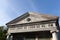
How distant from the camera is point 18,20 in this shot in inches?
620

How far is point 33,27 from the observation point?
15.0 m

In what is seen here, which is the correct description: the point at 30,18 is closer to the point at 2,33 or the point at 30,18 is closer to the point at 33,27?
the point at 33,27

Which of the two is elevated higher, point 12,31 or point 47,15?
point 47,15

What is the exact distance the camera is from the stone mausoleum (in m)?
14.4

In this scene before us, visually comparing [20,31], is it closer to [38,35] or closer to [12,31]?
[12,31]

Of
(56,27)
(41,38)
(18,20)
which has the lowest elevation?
(41,38)

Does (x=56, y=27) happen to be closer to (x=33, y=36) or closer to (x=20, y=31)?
(x=33, y=36)

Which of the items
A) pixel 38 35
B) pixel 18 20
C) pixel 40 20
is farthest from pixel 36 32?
pixel 18 20

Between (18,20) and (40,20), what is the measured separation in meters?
2.52

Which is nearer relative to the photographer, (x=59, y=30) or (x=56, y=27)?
(x=56, y=27)

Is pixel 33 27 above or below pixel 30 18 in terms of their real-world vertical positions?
below

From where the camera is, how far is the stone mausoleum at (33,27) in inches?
567

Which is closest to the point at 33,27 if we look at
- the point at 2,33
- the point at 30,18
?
the point at 30,18

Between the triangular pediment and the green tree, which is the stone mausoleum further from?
the green tree
